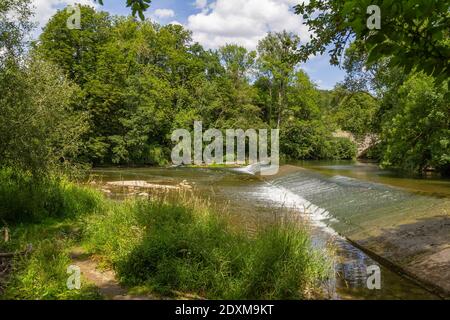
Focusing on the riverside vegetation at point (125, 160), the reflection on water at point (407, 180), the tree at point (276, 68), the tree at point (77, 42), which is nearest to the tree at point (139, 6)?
the riverside vegetation at point (125, 160)

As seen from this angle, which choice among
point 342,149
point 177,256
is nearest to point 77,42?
point 177,256

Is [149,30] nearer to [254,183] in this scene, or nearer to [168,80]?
[168,80]

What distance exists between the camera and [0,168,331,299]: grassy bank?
18.6 feet

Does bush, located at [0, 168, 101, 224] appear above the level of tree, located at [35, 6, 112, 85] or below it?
below

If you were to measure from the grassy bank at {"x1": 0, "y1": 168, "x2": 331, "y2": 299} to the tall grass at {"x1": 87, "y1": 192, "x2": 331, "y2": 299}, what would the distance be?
0.02 metres

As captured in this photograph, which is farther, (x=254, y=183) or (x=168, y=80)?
(x=168, y=80)

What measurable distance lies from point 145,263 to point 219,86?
41137 millimetres

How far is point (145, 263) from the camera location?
21.2ft

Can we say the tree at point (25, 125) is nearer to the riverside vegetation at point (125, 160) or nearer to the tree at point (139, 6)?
the riverside vegetation at point (125, 160)

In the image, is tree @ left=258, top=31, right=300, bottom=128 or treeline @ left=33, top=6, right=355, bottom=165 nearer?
treeline @ left=33, top=6, right=355, bottom=165

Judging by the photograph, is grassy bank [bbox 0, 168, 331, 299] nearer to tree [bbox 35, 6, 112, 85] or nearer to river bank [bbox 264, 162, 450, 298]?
river bank [bbox 264, 162, 450, 298]

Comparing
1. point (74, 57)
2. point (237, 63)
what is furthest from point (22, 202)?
point (237, 63)

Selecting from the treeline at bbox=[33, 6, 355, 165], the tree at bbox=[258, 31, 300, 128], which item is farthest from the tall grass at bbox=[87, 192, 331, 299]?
the tree at bbox=[258, 31, 300, 128]
